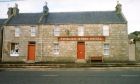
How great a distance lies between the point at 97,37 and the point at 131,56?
6.37 metres

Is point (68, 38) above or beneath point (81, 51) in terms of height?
above

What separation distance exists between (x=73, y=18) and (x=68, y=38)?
164 inches

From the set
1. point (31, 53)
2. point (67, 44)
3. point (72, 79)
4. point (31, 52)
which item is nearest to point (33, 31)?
point (31, 52)

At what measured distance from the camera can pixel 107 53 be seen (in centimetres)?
4100

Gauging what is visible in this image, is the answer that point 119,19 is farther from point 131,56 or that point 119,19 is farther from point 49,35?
point 49,35

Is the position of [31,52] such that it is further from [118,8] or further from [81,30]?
[118,8]

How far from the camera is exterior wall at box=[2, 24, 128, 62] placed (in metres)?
41.0

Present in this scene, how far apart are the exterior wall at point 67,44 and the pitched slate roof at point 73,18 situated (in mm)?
765

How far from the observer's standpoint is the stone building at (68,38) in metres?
41.1

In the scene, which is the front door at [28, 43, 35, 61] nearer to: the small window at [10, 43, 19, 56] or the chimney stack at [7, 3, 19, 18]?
the small window at [10, 43, 19, 56]

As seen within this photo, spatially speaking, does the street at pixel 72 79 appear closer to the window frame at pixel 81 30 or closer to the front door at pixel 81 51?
the front door at pixel 81 51

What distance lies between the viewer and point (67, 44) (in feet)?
137

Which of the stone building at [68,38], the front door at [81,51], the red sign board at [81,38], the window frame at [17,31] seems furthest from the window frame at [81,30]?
the window frame at [17,31]

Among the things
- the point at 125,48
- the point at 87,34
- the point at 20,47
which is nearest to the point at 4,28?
the point at 20,47
